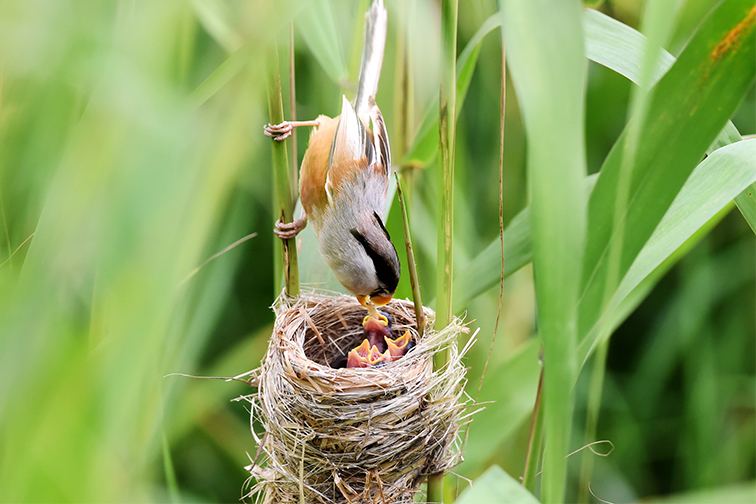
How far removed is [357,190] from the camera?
1381mm

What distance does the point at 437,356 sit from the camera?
Result: 96 centimetres

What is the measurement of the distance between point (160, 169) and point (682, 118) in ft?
1.69

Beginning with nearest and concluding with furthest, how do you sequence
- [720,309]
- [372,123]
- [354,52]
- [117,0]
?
[117,0] < [354,52] < [372,123] < [720,309]

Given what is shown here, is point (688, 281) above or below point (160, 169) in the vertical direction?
above

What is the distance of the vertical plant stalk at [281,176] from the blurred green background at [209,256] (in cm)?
7

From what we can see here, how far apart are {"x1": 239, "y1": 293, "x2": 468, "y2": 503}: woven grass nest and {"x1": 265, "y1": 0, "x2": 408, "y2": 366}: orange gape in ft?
0.95

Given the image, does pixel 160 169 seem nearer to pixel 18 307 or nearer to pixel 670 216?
pixel 18 307

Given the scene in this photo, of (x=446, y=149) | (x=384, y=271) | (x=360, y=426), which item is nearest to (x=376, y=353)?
(x=384, y=271)

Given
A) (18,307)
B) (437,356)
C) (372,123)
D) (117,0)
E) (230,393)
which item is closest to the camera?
(18,307)

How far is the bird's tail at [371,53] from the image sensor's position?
112 cm

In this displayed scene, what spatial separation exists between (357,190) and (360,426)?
644 mm

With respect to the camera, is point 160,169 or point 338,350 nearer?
A: point 160,169

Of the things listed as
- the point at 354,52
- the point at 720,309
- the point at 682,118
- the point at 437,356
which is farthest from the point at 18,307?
the point at 720,309

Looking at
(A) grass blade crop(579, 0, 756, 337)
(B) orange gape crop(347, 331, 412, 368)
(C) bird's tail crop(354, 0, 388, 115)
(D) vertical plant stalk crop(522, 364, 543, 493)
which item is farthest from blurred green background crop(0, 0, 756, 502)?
(A) grass blade crop(579, 0, 756, 337)
